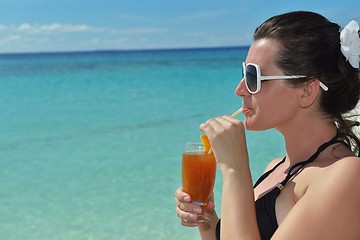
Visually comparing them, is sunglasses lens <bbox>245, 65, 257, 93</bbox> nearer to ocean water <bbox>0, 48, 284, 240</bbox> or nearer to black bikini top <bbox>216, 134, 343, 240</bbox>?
black bikini top <bbox>216, 134, 343, 240</bbox>

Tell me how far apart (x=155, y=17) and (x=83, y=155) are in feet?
175

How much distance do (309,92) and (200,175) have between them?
1.70 feet

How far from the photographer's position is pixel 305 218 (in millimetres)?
1881

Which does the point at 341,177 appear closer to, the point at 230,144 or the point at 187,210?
the point at 230,144

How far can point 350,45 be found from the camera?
2082mm

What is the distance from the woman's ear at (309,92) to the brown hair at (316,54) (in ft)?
0.06

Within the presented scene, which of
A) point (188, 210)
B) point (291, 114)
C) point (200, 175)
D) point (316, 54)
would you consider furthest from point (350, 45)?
point (188, 210)

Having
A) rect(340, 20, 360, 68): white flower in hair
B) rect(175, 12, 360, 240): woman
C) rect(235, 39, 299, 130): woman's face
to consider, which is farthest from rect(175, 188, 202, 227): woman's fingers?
rect(340, 20, 360, 68): white flower in hair

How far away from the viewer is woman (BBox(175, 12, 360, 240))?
200 centimetres

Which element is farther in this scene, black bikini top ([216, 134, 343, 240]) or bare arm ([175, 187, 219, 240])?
bare arm ([175, 187, 219, 240])

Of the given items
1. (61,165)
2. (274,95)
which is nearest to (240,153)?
(274,95)

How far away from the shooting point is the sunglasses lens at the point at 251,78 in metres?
2.11

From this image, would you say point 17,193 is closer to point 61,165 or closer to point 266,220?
point 61,165

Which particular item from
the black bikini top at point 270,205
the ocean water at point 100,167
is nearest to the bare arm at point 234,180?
the black bikini top at point 270,205
